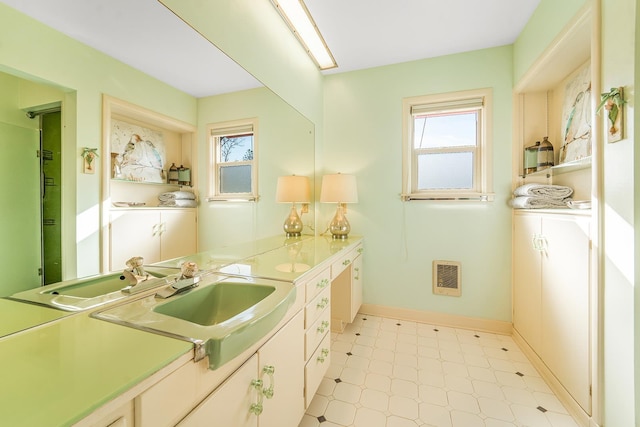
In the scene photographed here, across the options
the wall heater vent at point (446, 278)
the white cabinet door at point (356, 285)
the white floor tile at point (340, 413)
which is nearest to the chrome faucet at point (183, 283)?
the white floor tile at point (340, 413)

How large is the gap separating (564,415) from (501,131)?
209 cm

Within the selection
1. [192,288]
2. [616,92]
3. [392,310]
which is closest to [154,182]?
[192,288]

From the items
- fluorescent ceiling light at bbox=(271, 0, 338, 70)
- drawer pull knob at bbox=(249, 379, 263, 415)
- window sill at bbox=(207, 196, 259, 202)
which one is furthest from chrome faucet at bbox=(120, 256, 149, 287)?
fluorescent ceiling light at bbox=(271, 0, 338, 70)

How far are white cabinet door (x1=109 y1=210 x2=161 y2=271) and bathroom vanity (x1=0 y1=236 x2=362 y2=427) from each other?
0.11m

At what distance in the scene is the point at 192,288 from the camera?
3.33 feet

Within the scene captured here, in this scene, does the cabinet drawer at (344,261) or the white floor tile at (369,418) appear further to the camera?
the cabinet drawer at (344,261)

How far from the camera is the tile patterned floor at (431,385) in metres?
1.42

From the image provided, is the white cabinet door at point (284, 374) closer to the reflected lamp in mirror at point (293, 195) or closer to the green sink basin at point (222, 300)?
the green sink basin at point (222, 300)

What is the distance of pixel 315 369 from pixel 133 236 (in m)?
1.13

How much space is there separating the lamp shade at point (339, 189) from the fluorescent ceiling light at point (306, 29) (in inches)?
46.1

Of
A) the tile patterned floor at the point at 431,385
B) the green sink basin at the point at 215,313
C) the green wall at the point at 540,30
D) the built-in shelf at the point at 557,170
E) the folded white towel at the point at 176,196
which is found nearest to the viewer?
the green sink basin at the point at 215,313

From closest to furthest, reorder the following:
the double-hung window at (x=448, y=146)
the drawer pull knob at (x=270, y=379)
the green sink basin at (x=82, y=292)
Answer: the green sink basin at (x=82, y=292)
the drawer pull knob at (x=270, y=379)
the double-hung window at (x=448, y=146)

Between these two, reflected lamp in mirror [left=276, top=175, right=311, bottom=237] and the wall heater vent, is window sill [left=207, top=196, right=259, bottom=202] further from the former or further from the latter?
the wall heater vent

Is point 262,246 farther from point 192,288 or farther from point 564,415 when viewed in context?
point 564,415
